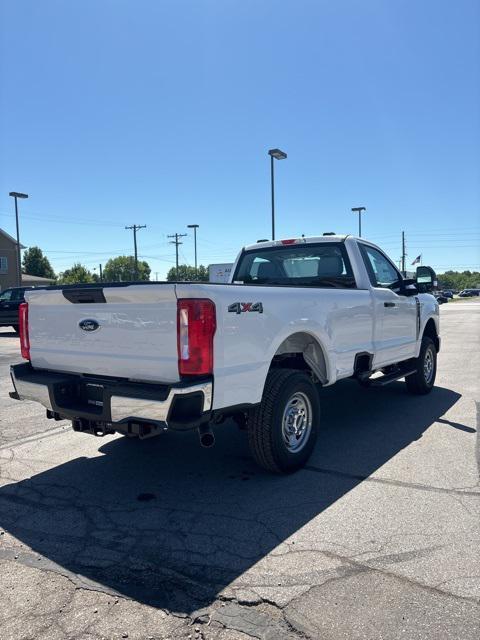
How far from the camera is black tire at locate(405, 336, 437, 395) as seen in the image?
24.7ft

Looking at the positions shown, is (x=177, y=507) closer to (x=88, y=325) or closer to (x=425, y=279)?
(x=88, y=325)

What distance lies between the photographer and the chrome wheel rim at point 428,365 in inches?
302

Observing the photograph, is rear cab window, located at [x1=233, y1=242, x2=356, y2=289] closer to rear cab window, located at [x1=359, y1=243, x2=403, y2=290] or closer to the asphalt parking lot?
rear cab window, located at [x1=359, y1=243, x2=403, y2=290]

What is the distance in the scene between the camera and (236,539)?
3352 mm

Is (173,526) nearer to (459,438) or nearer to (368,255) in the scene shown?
(459,438)

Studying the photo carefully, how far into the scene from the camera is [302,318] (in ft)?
14.3

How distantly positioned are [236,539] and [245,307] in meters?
1.53

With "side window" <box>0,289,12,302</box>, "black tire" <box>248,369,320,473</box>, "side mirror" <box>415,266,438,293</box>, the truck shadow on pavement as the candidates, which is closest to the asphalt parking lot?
the truck shadow on pavement

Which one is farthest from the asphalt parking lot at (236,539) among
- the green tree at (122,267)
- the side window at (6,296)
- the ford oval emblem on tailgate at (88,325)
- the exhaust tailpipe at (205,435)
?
the green tree at (122,267)

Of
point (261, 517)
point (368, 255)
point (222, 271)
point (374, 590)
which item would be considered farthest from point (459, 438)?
point (222, 271)

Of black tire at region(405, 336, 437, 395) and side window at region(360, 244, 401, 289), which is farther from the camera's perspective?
black tire at region(405, 336, 437, 395)

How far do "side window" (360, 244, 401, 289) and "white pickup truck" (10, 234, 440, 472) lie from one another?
16.2 inches

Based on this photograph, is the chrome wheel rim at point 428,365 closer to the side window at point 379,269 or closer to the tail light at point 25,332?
the side window at point 379,269

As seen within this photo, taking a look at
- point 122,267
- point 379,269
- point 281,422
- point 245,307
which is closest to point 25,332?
point 245,307
